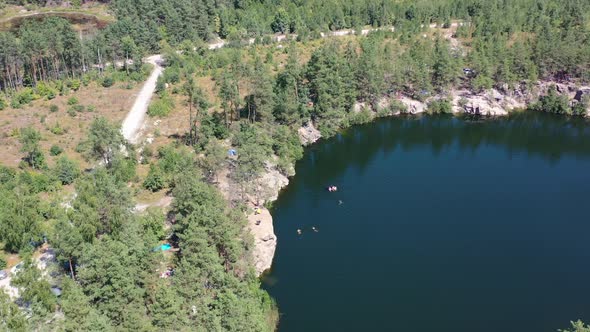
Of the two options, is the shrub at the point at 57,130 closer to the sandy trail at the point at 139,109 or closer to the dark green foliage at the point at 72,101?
the dark green foliage at the point at 72,101

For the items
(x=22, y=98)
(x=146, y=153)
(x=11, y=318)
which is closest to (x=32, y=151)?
(x=146, y=153)

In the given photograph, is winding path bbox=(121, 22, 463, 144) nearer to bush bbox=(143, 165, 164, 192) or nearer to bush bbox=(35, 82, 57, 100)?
bush bbox=(143, 165, 164, 192)

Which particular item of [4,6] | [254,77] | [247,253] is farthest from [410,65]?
[4,6]

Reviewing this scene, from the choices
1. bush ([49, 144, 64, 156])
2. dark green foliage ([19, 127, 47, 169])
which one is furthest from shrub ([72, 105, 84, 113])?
bush ([49, 144, 64, 156])

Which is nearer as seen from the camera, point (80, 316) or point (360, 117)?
point (80, 316)

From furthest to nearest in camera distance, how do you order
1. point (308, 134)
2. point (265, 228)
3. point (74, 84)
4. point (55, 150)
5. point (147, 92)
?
point (74, 84)
point (147, 92)
point (308, 134)
point (55, 150)
point (265, 228)

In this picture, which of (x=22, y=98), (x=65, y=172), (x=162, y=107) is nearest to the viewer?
(x=65, y=172)

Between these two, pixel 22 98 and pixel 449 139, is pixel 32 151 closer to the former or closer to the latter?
pixel 22 98
